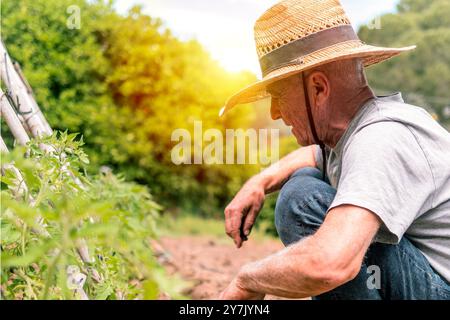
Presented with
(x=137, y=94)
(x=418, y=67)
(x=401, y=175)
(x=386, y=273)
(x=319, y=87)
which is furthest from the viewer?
(x=418, y=67)

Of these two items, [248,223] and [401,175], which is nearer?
[401,175]

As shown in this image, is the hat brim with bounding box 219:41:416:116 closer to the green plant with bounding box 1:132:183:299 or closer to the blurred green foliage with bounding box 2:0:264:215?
the green plant with bounding box 1:132:183:299

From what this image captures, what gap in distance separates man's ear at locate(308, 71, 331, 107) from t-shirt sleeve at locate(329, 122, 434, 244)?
0.28 metres

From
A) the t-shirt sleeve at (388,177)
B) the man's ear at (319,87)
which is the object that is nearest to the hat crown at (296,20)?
the man's ear at (319,87)

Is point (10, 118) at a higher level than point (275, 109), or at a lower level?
higher

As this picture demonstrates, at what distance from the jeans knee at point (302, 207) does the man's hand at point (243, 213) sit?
0.77 ft

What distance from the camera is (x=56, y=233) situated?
5.48 feet

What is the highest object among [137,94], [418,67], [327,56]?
[418,67]

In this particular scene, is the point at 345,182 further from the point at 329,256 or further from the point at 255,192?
the point at 255,192

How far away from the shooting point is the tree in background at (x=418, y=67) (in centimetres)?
2117

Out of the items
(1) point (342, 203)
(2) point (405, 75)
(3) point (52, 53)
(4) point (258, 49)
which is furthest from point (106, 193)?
(2) point (405, 75)

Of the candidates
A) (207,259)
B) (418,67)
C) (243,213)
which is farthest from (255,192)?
(418,67)

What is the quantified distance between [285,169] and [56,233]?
1361mm

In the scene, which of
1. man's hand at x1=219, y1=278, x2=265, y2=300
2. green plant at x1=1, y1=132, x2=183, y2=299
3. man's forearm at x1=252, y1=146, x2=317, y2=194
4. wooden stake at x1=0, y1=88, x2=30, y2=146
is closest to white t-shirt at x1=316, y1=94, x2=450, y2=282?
man's hand at x1=219, y1=278, x2=265, y2=300
